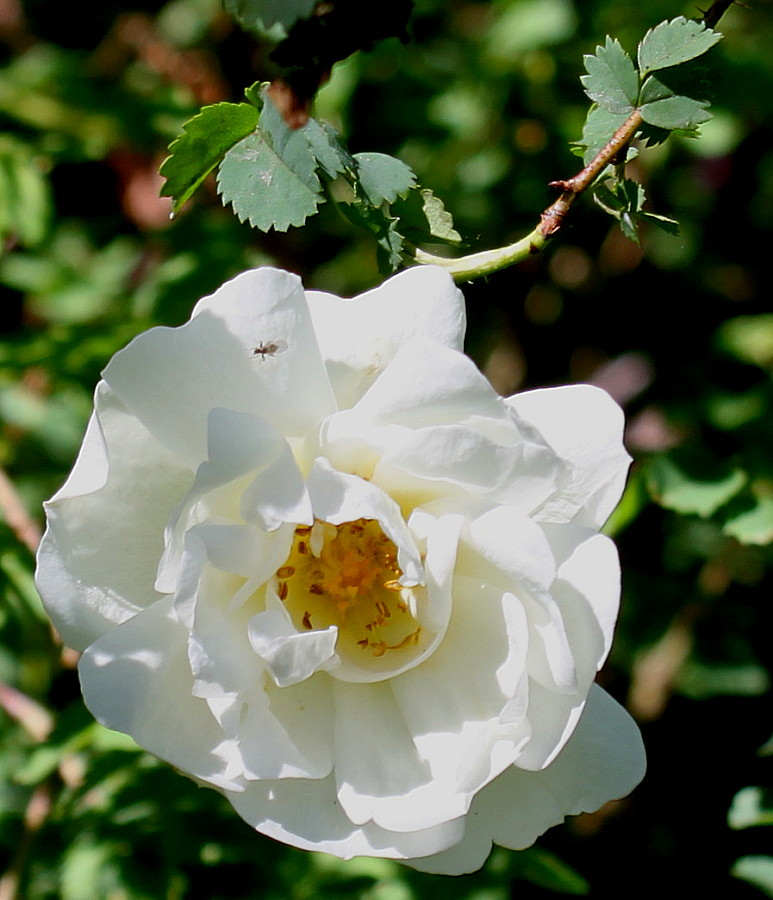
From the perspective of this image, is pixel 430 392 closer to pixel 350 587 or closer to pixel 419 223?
pixel 419 223

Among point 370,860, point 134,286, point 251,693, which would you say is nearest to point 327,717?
point 251,693

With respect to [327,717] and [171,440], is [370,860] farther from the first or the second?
[171,440]

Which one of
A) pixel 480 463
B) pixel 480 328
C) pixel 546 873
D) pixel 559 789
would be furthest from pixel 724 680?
pixel 480 463

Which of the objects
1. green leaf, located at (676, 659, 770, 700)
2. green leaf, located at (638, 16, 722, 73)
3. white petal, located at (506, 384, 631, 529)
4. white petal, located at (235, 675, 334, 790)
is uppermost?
green leaf, located at (638, 16, 722, 73)

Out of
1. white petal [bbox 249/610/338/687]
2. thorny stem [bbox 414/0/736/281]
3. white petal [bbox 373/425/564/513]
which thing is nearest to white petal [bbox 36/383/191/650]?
white petal [bbox 249/610/338/687]

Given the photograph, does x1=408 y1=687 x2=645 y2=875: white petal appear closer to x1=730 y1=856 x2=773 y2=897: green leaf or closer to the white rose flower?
the white rose flower
